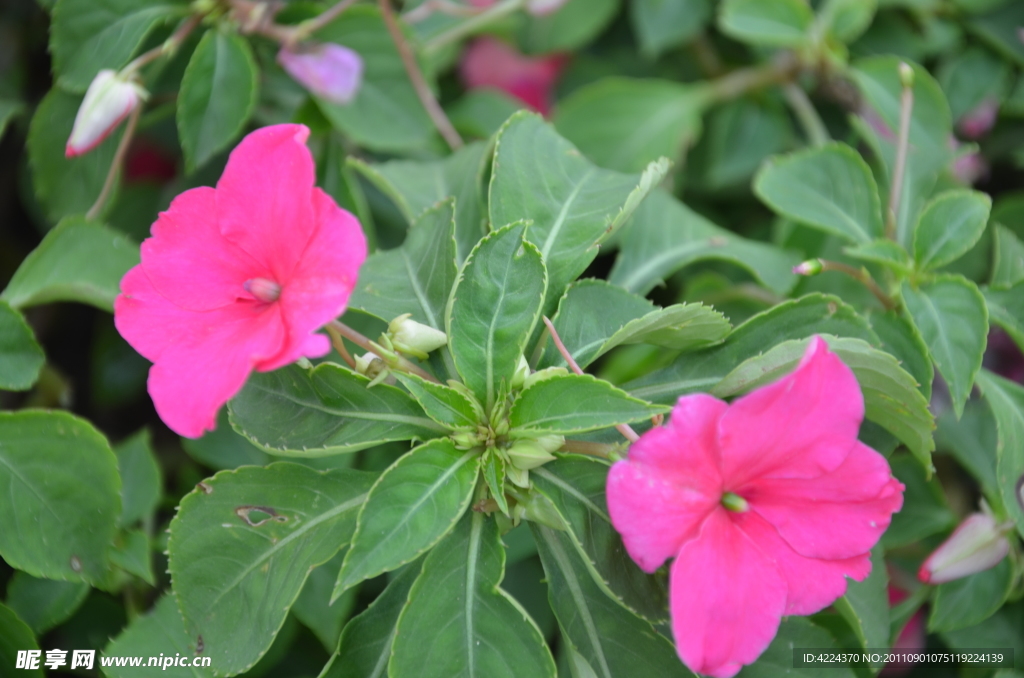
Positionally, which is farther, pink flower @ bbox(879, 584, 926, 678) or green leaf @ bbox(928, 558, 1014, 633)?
pink flower @ bbox(879, 584, 926, 678)

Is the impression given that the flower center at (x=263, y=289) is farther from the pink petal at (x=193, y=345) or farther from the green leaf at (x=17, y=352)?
the green leaf at (x=17, y=352)

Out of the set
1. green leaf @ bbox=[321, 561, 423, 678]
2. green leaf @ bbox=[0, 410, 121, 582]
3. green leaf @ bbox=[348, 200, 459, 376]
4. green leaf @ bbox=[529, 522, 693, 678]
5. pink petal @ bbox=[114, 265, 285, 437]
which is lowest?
green leaf @ bbox=[321, 561, 423, 678]

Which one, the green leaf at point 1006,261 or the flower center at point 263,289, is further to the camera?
the green leaf at point 1006,261

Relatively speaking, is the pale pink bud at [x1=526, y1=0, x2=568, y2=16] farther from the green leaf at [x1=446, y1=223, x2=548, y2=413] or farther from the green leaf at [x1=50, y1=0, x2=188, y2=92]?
the green leaf at [x1=446, y1=223, x2=548, y2=413]

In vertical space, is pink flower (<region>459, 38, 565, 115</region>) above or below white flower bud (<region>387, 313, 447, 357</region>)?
below

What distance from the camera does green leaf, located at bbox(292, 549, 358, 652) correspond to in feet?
3.14

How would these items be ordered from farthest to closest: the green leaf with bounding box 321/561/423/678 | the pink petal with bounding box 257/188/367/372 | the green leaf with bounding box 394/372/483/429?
the green leaf with bounding box 321/561/423/678
the green leaf with bounding box 394/372/483/429
the pink petal with bounding box 257/188/367/372

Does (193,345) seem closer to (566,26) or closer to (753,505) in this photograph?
(753,505)

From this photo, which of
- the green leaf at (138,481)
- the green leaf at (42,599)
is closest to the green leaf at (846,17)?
the green leaf at (138,481)

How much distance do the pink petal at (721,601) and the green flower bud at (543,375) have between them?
0.17 meters

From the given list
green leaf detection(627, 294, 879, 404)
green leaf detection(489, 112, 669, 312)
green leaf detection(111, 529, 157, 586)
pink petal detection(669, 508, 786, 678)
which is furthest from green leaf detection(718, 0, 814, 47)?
green leaf detection(111, 529, 157, 586)

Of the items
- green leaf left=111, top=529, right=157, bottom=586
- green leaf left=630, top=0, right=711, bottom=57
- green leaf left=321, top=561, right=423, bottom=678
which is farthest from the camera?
green leaf left=630, top=0, right=711, bottom=57

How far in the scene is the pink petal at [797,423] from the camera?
58 centimetres

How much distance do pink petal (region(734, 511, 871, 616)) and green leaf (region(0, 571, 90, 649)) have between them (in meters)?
0.79
